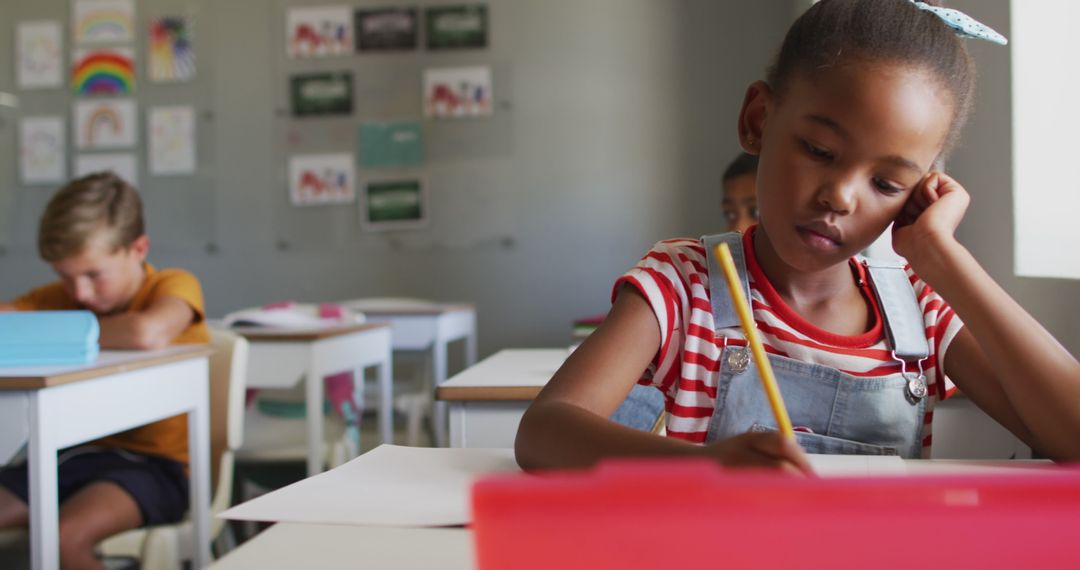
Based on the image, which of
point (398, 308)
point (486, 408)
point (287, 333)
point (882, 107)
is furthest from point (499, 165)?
point (882, 107)

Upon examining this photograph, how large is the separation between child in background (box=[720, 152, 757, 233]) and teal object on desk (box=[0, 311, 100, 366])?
141cm

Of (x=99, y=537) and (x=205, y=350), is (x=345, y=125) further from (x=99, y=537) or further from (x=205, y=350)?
(x=99, y=537)

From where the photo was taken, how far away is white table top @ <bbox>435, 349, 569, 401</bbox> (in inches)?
57.9

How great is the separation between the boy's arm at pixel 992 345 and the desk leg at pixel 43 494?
1.28 metres

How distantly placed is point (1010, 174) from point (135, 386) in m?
1.58

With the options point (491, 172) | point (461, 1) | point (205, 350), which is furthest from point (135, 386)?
point (461, 1)

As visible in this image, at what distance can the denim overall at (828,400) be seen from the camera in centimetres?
97

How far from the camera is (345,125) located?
471 centimetres

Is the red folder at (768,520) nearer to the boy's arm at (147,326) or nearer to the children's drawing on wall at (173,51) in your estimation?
the boy's arm at (147,326)

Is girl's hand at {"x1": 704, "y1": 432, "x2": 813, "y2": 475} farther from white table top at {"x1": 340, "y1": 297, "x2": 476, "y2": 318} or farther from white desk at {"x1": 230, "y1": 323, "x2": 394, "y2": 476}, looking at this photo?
white table top at {"x1": 340, "y1": 297, "x2": 476, "y2": 318}

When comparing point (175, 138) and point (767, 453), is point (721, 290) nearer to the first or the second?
point (767, 453)

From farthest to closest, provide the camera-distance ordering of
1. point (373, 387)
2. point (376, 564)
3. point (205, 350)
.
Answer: point (373, 387) < point (205, 350) < point (376, 564)

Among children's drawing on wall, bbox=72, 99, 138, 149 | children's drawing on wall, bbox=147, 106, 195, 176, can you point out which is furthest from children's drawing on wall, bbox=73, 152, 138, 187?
children's drawing on wall, bbox=147, 106, 195, 176

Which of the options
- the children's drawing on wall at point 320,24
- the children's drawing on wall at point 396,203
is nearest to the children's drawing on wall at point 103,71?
the children's drawing on wall at point 320,24
